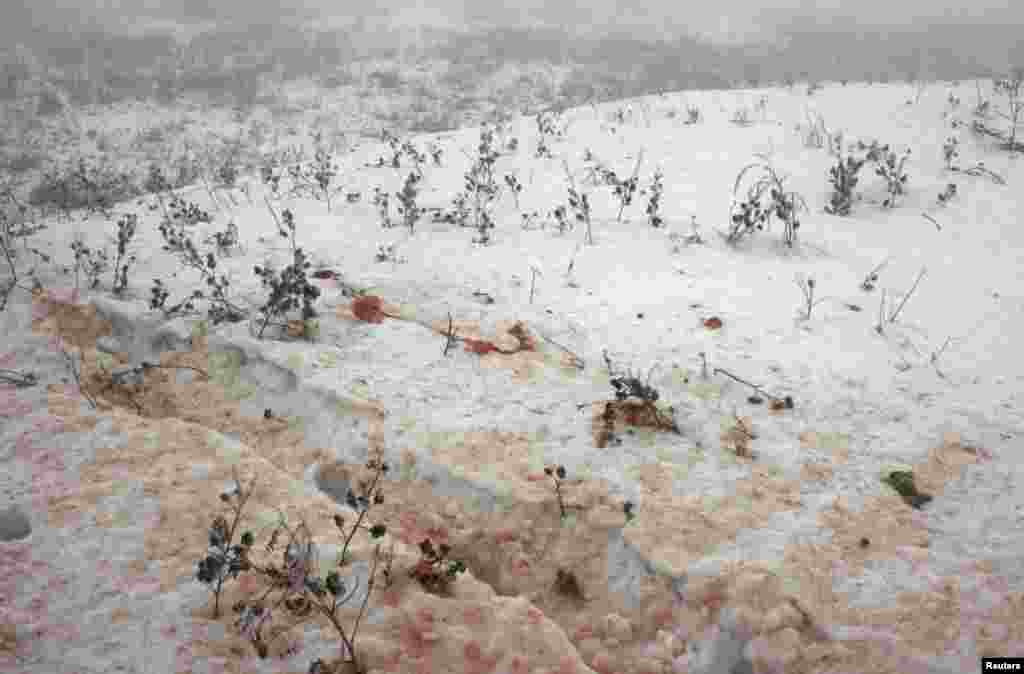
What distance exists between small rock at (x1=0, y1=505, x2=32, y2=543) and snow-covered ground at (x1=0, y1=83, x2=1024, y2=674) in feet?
0.13

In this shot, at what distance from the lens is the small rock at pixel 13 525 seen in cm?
227

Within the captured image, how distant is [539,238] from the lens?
5270 mm

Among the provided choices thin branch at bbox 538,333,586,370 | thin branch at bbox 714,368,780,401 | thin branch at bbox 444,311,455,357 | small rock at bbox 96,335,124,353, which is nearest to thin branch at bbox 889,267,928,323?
thin branch at bbox 714,368,780,401

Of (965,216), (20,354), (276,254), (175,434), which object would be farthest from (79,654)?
(965,216)

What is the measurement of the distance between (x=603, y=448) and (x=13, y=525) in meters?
2.30

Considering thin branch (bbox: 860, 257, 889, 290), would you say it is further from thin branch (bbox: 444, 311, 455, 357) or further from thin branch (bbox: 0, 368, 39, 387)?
thin branch (bbox: 0, 368, 39, 387)

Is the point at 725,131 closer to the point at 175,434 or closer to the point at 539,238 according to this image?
the point at 539,238

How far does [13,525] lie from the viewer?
7.49ft

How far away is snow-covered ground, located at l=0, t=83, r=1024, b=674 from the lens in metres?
2.04

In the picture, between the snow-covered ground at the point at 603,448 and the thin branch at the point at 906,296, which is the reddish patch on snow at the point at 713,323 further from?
the thin branch at the point at 906,296

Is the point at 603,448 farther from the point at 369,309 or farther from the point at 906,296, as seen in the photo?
the point at 906,296

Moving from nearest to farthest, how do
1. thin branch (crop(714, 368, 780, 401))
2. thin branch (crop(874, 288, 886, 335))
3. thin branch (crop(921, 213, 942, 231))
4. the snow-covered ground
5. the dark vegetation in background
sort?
the snow-covered ground
thin branch (crop(714, 368, 780, 401))
thin branch (crop(874, 288, 886, 335))
thin branch (crop(921, 213, 942, 231))
the dark vegetation in background

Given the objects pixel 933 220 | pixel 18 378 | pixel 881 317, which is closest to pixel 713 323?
pixel 881 317

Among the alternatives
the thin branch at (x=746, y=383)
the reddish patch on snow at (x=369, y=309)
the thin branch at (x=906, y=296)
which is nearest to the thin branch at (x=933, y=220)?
the thin branch at (x=906, y=296)
